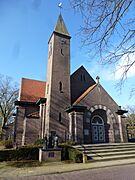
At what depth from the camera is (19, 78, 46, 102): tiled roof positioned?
23.3m

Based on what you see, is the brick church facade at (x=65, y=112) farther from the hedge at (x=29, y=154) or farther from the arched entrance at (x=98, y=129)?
the hedge at (x=29, y=154)

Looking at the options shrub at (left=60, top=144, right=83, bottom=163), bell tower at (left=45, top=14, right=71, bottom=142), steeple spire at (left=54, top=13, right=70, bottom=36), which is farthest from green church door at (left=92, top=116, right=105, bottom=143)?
steeple spire at (left=54, top=13, right=70, bottom=36)

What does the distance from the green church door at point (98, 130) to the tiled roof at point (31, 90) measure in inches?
369

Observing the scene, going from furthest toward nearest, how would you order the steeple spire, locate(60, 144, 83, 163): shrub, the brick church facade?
the steeple spire → the brick church facade → locate(60, 144, 83, 163): shrub

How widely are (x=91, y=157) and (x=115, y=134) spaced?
894 cm

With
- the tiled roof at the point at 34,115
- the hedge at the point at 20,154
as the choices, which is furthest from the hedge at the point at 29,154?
the tiled roof at the point at 34,115

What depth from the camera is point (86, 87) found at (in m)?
24.2

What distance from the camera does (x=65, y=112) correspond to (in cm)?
1991

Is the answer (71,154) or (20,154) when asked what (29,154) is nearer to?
(20,154)

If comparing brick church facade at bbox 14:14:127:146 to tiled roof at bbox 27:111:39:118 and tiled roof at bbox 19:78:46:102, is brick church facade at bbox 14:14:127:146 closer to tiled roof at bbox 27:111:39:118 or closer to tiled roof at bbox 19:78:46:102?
tiled roof at bbox 27:111:39:118

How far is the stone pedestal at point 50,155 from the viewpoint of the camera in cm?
1203

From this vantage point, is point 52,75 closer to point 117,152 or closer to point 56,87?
point 56,87

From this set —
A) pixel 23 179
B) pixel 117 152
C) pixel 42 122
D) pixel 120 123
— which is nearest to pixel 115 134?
pixel 120 123

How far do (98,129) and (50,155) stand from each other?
31.0ft
